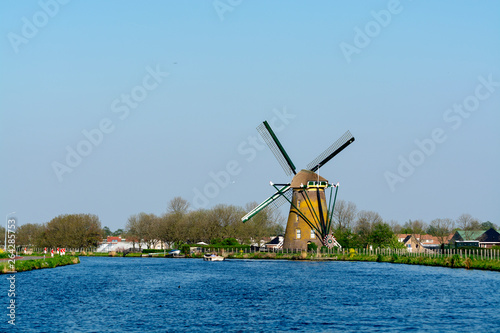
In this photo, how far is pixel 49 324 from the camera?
31641mm

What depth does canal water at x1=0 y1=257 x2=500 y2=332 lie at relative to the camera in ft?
103

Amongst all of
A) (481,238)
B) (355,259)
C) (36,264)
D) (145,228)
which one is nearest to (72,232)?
(145,228)

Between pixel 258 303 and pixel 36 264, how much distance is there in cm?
4122

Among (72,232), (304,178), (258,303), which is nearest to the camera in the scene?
(258,303)

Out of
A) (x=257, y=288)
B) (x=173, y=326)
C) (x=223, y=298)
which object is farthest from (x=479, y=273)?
(x=173, y=326)

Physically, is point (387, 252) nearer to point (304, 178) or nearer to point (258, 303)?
point (304, 178)

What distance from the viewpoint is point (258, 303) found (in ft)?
132

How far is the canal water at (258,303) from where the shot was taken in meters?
31.5

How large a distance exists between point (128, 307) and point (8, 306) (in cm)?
710

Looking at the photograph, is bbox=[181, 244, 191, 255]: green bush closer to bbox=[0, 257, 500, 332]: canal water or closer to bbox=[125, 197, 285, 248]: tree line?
bbox=[125, 197, 285, 248]: tree line

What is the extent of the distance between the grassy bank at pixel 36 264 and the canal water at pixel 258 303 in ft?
6.28

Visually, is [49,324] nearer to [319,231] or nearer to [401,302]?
[401,302]

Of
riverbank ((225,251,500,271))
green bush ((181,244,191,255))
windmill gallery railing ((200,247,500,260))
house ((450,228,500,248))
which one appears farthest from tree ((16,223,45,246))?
house ((450,228,500,248))

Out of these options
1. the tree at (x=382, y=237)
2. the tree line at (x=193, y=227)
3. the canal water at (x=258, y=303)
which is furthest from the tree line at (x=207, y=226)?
the canal water at (x=258, y=303)
